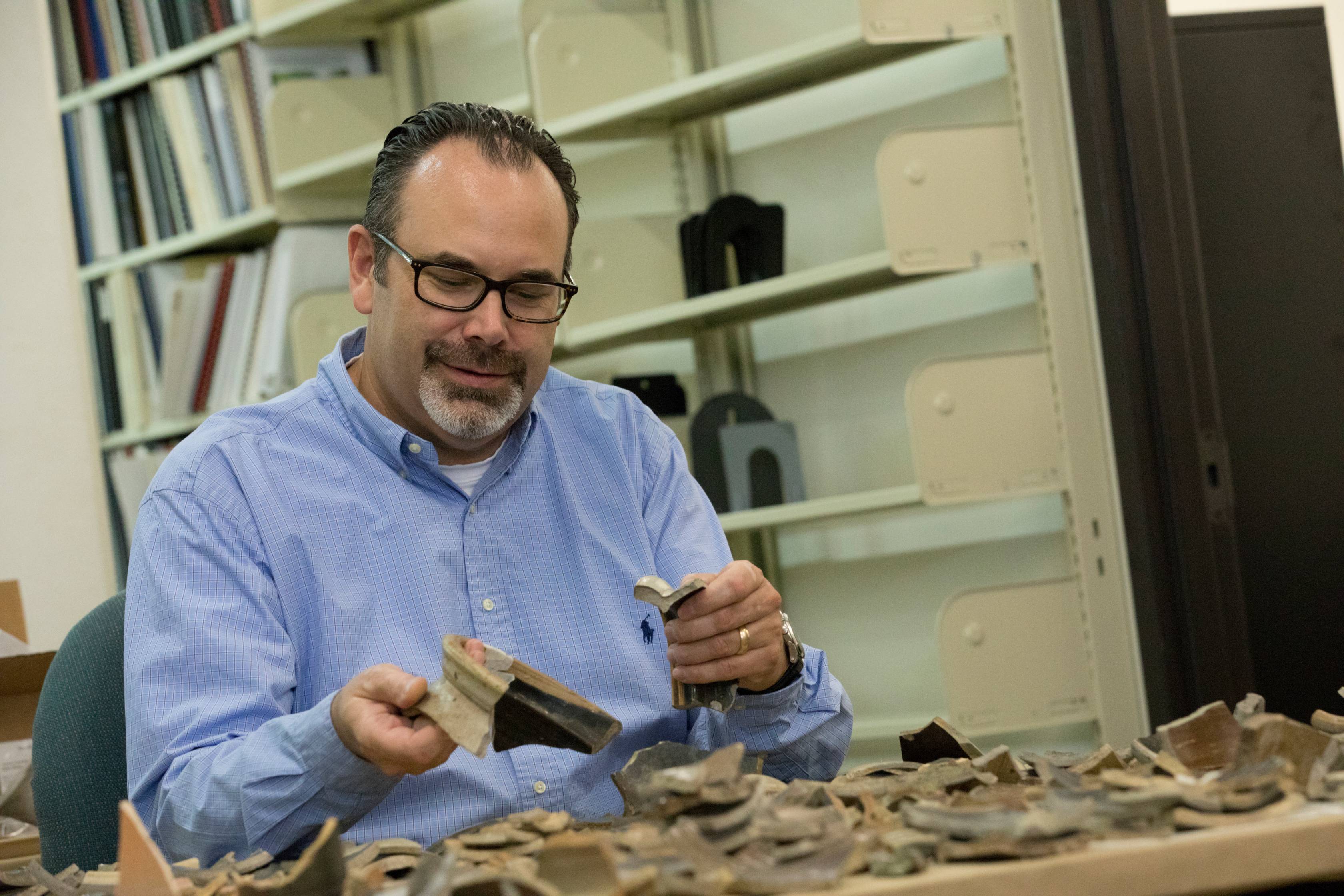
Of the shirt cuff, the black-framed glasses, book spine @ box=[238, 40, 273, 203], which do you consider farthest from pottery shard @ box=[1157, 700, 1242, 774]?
book spine @ box=[238, 40, 273, 203]

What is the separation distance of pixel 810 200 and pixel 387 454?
5.42ft

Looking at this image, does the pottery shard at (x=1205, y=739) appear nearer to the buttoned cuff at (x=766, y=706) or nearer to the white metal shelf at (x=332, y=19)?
the buttoned cuff at (x=766, y=706)

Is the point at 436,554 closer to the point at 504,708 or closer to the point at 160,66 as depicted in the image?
the point at 504,708

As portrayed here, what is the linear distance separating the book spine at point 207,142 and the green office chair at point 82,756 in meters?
2.23

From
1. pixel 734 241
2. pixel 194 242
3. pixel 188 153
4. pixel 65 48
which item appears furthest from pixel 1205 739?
pixel 65 48

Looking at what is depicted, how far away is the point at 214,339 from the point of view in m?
3.49

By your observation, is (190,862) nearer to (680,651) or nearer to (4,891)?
(4,891)

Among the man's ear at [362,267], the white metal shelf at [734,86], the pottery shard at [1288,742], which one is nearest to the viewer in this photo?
the pottery shard at [1288,742]

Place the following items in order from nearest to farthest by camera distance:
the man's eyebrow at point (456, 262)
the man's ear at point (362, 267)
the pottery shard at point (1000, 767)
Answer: the pottery shard at point (1000, 767) → the man's eyebrow at point (456, 262) → the man's ear at point (362, 267)

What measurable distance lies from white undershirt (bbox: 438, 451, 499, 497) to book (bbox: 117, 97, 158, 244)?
2376 mm

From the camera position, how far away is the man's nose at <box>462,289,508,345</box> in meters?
1.49

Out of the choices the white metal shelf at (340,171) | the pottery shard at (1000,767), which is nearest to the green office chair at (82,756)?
the pottery shard at (1000,767)

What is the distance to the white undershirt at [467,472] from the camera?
5.10ft

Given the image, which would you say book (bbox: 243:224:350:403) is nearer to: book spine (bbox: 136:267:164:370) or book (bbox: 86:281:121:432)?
book spine (bbox: 136:267:164:370)
